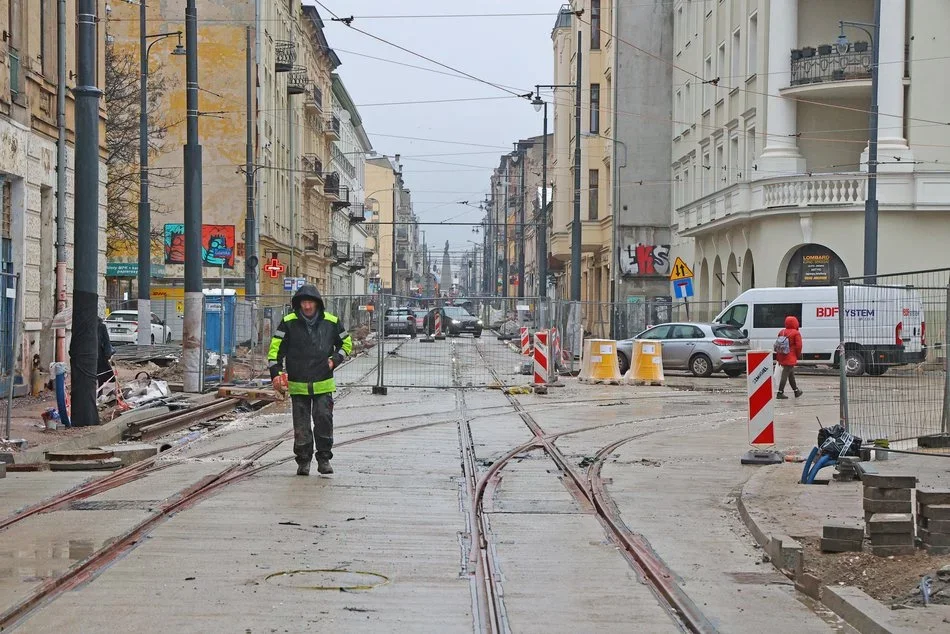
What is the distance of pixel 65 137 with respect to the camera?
75.2 feet

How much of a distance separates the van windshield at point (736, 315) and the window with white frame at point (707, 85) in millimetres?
13346

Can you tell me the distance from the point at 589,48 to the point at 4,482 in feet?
166

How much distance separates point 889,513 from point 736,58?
36.1 m

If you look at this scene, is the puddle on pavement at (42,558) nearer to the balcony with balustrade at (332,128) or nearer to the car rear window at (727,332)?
the car rear window at (727,332)

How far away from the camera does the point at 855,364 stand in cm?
1261

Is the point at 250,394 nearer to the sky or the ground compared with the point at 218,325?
nearer to the ground

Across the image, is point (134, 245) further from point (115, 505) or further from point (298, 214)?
point (115, 505)

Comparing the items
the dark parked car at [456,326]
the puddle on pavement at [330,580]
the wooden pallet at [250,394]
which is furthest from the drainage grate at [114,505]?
the dark parked car at [456,326]

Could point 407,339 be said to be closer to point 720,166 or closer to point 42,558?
point 720,166

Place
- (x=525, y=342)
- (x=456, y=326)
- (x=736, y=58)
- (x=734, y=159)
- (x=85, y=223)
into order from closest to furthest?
(x=85, y=223) < (x=525, y=342) < (x=456, y=326) < (x=736, y=58) < (x=734, y=159)

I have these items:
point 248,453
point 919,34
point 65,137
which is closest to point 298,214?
point 919,34

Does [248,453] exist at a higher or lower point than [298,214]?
lower

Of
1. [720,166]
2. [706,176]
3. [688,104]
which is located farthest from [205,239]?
[720,166]

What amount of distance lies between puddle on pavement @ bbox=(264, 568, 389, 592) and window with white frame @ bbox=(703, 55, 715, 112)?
133 ft
